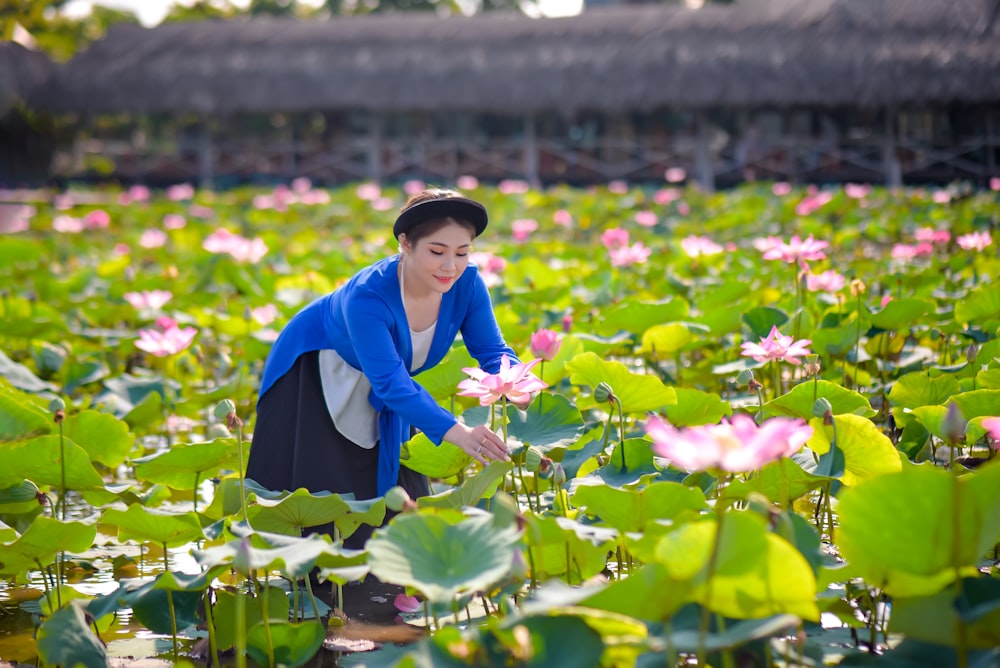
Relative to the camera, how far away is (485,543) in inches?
47.3

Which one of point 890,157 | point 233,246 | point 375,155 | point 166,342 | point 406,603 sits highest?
point 375,155

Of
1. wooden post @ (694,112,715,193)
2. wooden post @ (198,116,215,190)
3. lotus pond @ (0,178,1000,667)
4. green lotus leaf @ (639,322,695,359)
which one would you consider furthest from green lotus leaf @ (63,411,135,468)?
wooden post @ (198,116,215,190)

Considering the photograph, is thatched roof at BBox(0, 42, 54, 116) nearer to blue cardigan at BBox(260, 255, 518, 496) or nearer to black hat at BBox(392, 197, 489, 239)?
blue cardigan at BBox(260, 255, 518, 496)

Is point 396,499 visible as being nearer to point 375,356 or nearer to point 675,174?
point 375,356

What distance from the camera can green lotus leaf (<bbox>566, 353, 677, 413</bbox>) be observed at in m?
1.82

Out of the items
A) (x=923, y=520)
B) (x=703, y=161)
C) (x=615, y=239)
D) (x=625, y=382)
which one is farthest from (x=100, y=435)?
(x=703, y=161)

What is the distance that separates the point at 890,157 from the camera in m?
12.6

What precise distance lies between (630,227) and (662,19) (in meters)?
10.1

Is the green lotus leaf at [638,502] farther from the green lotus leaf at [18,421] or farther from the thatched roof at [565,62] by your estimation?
the thatched roof at [565,62]

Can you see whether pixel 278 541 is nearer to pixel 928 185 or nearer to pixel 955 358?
pixel 955 358

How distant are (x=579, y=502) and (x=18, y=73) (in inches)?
631

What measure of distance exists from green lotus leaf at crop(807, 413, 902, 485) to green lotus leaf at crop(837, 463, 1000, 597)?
367 millimetres

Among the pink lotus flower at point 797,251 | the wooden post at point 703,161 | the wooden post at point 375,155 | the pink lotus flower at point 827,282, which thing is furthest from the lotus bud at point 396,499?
the wooden post at point 375,155

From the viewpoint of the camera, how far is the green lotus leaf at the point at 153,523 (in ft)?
4.92
